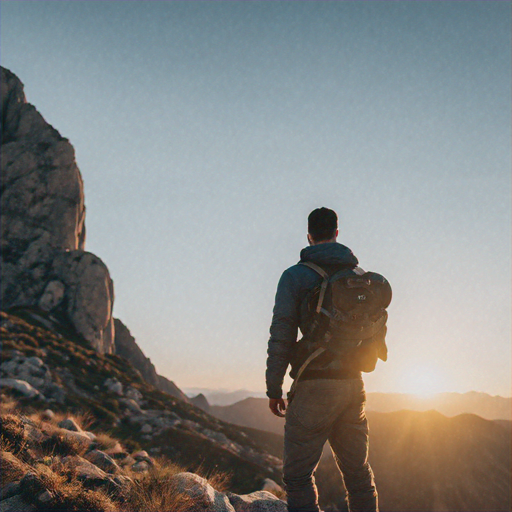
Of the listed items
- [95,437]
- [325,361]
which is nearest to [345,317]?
[325,361]

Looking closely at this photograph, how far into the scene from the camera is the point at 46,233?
173 ft

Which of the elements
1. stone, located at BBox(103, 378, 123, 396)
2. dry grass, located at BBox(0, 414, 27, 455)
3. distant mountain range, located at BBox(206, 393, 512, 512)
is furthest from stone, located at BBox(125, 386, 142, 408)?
distant mountain range, located at BBox(206, 393, 512, 512)

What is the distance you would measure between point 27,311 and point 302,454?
151 feet

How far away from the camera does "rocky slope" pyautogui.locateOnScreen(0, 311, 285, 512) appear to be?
4.77 meters

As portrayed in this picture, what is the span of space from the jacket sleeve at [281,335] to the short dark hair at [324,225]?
593 millimetres

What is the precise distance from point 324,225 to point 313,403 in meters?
1.79

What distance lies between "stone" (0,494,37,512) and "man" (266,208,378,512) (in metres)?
2.56

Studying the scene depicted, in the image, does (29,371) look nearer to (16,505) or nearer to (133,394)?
(133,394)

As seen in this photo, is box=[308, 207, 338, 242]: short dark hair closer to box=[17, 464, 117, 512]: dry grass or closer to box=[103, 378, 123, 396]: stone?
box=[17, 464, 117, 512]: dry grass

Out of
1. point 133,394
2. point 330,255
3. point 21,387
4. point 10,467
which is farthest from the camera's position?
point 133,394

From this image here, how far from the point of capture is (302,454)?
11.5 feet

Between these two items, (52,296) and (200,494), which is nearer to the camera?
(200,494)

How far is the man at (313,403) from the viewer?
3520 millimetres

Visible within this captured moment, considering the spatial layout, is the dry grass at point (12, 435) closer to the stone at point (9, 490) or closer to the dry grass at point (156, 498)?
the stone at point (9, 490)
